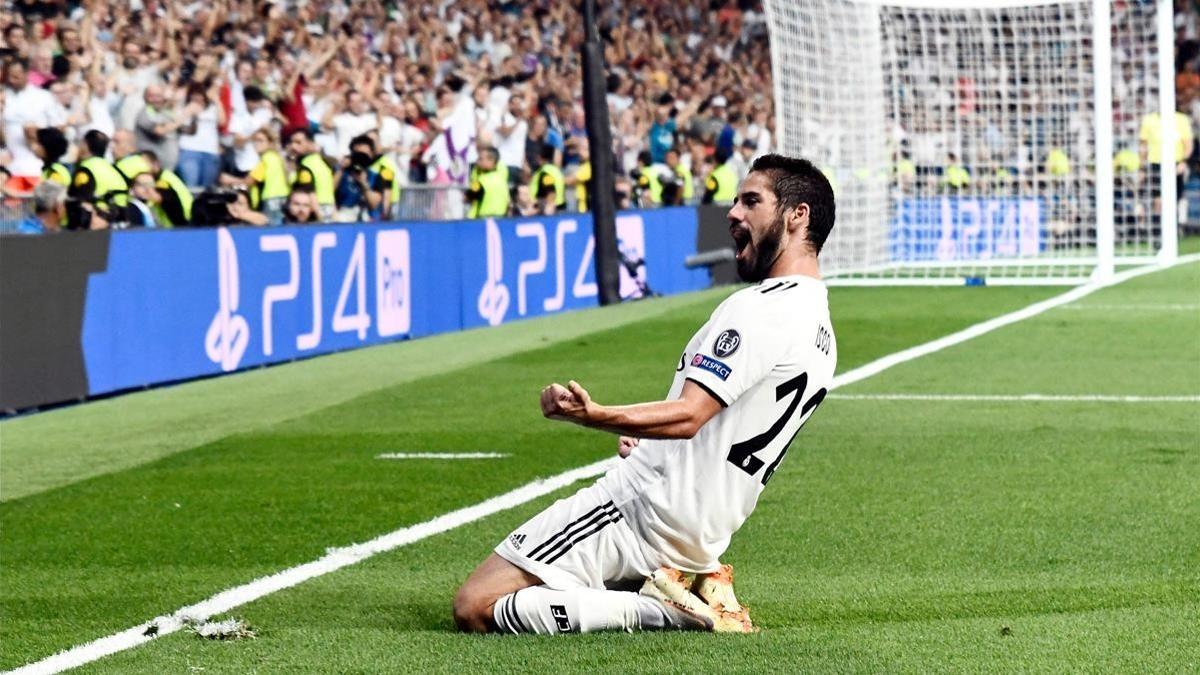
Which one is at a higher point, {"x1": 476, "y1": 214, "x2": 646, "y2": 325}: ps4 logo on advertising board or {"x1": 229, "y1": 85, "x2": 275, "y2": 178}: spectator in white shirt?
{"x1": 229, "y1": 85, "x2": 275, "y2": 178}: spectator in white shirt

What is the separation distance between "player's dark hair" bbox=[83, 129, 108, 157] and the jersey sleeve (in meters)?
11.5

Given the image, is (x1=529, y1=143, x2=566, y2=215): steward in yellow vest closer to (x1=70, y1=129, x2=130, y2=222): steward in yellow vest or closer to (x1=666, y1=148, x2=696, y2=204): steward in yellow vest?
(x1=666, y1=148, x2=696, y2=204): steward in yellow vest

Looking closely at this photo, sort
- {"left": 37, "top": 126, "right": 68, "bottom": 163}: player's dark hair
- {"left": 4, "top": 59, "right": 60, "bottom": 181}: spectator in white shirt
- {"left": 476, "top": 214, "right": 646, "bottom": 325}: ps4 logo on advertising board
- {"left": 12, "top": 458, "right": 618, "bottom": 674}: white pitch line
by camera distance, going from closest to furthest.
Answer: {"left": 12, "top": 458, "right": 618, "bottom": 674}: white pitch line < {"left": 37, "top": 126, "right": 68, "bottom": 163}: player's dark hair < {"left": 4, "top": 59, "right": 60, "bottom": 181}: spectator in white shirt < {"left": 476, "top": 214, "right": 646, "bottom": 325}: ps4 logo on advertising board

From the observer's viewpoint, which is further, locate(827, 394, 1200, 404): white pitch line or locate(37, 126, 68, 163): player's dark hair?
locate(37, 126, 68, 163): player's dark hair

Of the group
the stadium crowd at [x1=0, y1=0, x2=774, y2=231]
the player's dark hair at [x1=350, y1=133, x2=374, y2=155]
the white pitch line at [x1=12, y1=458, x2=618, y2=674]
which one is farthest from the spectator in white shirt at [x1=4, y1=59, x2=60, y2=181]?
the white pitch line at [x1=12, y1=458, x2=618, y2=674]

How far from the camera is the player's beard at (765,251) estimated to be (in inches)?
249

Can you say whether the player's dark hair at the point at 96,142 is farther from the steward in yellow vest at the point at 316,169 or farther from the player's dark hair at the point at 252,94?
the player's dark hair at the point at 252,94

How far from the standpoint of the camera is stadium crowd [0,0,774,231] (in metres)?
17.2

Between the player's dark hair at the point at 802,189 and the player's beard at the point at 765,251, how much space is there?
0.17 feet

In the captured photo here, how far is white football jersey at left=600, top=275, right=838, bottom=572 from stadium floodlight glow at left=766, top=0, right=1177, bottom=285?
17.4 meters

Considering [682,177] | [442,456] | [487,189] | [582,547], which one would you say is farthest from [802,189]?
[682,177]

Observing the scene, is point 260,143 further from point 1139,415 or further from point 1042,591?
point 1042,591

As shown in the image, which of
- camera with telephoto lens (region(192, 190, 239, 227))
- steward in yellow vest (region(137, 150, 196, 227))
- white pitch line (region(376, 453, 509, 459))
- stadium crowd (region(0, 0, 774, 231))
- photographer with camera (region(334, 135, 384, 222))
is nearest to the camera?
white pitch line (region(376, 453, 509, 459))

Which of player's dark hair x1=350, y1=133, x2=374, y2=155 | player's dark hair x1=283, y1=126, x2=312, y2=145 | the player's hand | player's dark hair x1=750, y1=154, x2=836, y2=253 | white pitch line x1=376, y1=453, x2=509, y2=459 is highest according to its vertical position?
player's dark hair x1=283, y1=126, x2=312, y2=145
